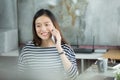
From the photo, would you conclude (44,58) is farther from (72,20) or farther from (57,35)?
(72,20)

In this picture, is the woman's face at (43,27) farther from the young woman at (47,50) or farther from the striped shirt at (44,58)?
the striped shirt at (44,58)

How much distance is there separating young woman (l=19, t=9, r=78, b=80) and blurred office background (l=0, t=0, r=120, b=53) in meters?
1.65

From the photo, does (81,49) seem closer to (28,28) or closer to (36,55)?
(28,28)

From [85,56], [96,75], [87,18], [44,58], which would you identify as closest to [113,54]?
[85,56]

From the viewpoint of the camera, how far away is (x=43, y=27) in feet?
5.65

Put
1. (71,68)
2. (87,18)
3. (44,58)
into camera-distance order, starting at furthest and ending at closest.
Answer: (87,18) < (44,58) < (71,68)

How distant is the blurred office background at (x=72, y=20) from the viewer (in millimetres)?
3559

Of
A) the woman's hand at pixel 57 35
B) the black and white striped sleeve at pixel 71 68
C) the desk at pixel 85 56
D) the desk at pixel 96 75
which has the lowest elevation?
the desk at pixel 85 56

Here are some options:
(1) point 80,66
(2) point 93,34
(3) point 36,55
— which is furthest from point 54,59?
(2) point 93,34

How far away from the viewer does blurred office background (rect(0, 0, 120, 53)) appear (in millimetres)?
3559

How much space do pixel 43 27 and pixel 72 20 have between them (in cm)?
200

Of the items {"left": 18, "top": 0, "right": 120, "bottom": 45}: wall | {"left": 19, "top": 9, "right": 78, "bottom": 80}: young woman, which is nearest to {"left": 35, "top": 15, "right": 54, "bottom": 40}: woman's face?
{"left": 19, "top": 9, "right": 78, "bottom": 80}: young woman

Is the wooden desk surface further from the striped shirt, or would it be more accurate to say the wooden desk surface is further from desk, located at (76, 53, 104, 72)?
the striped shirt

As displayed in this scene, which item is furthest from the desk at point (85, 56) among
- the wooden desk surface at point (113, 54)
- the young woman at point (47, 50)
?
the young woman at point (47, 50)
